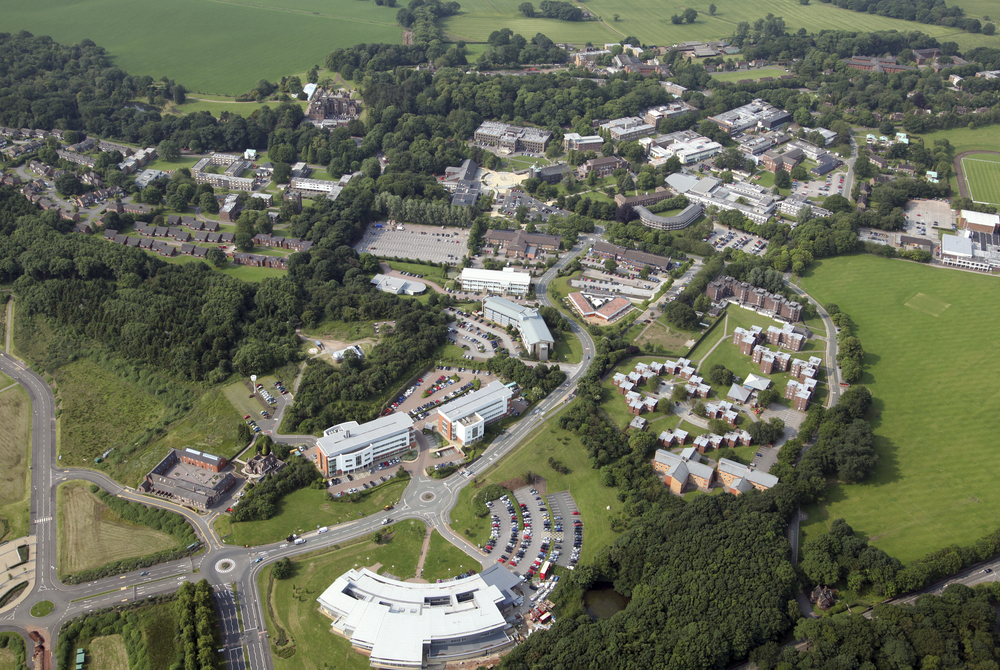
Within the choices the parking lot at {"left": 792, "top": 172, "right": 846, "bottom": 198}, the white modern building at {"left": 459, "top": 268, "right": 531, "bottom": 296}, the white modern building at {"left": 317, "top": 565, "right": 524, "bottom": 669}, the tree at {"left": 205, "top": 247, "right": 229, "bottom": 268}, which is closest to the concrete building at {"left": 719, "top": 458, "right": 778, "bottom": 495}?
the white modern building at {"left": 317, "top": 565, "right": 524, "bottom": 669}

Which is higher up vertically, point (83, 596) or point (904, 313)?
point (904, 313)

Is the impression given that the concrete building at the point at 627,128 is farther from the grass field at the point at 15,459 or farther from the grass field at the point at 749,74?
the grass field at the point at 15,459

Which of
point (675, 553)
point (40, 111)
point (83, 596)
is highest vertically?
point (40, 111)

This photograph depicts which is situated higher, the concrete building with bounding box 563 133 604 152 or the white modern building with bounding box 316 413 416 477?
the concrete building with bounding box 563 133 604 152

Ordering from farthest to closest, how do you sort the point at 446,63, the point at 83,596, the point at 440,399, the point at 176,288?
1. the point at 446,63
2. the point at 176,288
3. the point at 440,399
4. the point at 83,596

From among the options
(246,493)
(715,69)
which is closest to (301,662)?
(246,493)

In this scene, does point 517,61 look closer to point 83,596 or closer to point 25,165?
point 25,165

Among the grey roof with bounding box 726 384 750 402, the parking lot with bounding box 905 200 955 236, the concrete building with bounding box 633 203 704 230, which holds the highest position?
the parking lot with bounding box 905 200 955 236

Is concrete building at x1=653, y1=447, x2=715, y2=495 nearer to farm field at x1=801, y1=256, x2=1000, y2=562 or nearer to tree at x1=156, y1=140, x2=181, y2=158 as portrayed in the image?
farm field at x1=801, y1=256, x2=1000, y2=562
